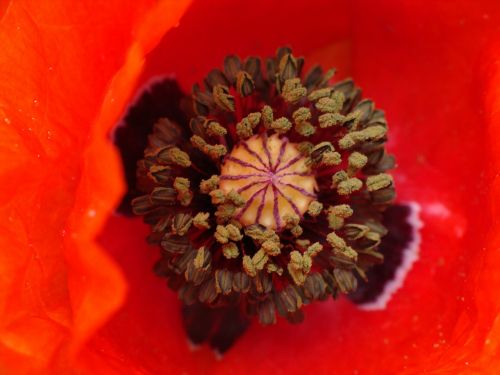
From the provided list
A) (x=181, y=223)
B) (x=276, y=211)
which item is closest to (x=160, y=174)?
(x=181, y=223)

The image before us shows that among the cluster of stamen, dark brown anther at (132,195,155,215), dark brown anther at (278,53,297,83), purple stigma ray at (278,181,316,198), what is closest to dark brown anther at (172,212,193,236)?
the cluster of stamen

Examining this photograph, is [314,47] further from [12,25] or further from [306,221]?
[12,25]

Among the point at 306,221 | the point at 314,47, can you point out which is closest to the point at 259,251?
the point at 306,221

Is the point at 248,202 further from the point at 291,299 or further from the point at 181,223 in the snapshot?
the point at 291,299

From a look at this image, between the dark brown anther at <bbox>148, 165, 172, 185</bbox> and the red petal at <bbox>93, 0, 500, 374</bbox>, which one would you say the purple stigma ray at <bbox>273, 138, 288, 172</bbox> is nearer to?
the dark brown anther at <bbox>148, 165, 172, 185</bbox>

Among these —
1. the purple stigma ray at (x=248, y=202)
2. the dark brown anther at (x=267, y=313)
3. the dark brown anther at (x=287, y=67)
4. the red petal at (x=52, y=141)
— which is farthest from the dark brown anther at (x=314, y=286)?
the red petal at (x=52, y=141)

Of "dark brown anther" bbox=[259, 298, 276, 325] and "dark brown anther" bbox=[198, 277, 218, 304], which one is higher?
"dark brown anther" bbox=[259, 298, 276, 325]

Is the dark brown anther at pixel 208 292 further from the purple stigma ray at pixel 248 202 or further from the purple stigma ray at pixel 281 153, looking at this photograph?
the purple stigma ray at pixel 281 153
